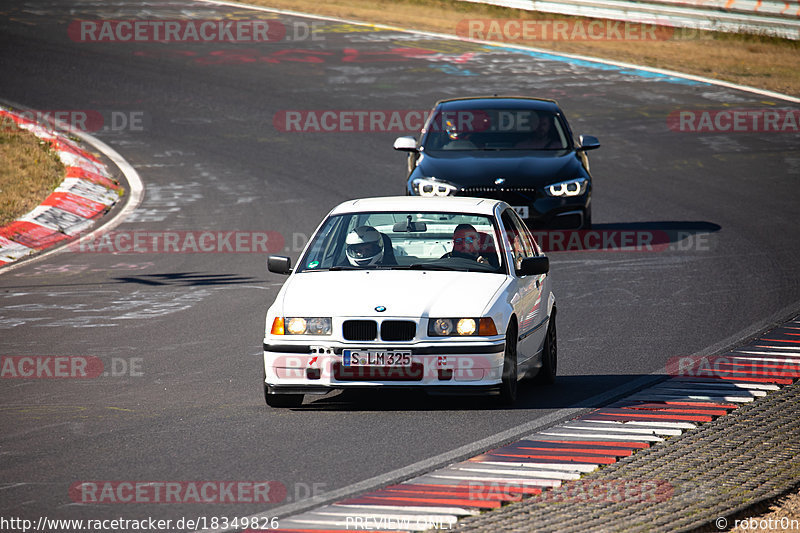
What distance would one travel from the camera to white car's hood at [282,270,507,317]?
29.7 feet

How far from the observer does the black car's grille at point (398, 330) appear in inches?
353

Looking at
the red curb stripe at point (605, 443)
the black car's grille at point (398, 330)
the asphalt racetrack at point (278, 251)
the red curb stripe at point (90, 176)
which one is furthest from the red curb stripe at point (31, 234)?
the red curb stripe at point (605, 443)

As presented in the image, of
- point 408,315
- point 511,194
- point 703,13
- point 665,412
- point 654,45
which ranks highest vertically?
point 703,13

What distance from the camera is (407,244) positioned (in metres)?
10.7

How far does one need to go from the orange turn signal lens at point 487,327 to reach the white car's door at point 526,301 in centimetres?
49

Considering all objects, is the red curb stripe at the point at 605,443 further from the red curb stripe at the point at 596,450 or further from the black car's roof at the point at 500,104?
the black car's roof at the point at 500,104

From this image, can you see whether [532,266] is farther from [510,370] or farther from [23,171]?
[23,171]

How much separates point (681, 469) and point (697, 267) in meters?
8.37

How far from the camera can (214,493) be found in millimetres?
7074

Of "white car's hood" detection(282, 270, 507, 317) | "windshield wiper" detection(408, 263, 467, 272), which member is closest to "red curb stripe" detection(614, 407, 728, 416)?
"white car's hood" detection(282, 270, 507, 317)

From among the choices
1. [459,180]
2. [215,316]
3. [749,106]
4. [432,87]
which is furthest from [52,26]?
[215,316]

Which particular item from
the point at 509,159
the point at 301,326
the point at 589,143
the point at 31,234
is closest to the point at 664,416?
the point at 301,326

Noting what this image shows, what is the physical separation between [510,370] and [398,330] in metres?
0.91

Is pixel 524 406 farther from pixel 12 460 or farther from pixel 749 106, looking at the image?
pixel 749 106
